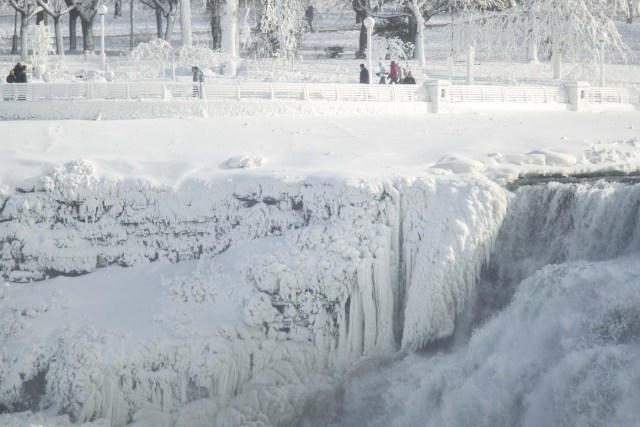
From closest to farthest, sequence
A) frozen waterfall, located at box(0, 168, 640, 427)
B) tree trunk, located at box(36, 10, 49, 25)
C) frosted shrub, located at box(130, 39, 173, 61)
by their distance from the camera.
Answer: frozen waterfall, located at box(0, 168, 640, 427)
frosted shrub, located at box(130, 39, 173, 61)
tree trunk, located at box(36, 10, 49, 25)

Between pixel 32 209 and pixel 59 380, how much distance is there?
339 cm

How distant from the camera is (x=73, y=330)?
1580 cm

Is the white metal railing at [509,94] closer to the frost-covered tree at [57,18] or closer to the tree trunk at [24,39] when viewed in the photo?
the frost-covered tree at [57,18]

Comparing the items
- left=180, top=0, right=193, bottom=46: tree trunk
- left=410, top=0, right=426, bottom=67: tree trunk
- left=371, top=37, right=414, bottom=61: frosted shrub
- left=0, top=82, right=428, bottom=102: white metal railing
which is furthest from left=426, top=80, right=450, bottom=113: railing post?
left=371, top=37, right=414, bottom=61: frosted shrub

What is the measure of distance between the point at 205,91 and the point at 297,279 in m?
9.57

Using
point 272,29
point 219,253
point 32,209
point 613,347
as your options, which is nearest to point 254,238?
point 219,253

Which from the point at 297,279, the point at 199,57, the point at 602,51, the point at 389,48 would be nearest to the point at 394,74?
the point at 602,51

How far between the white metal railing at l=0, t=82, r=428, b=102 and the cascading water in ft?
32.2

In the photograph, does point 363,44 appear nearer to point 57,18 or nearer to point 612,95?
point 57,18

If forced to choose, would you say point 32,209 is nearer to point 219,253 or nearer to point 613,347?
point 219,253

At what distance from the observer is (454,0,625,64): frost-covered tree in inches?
1405

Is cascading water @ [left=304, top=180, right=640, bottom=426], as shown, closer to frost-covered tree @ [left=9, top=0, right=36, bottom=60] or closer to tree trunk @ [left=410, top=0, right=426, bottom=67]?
tree trunk @ [left=410, top=0, right=426, bottom=67]

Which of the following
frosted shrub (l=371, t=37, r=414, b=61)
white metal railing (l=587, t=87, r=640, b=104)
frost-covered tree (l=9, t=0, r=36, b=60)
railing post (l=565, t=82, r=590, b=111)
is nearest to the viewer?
railing post (l=565, t=82, r=590, b=111)

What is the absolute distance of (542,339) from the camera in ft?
40.2
